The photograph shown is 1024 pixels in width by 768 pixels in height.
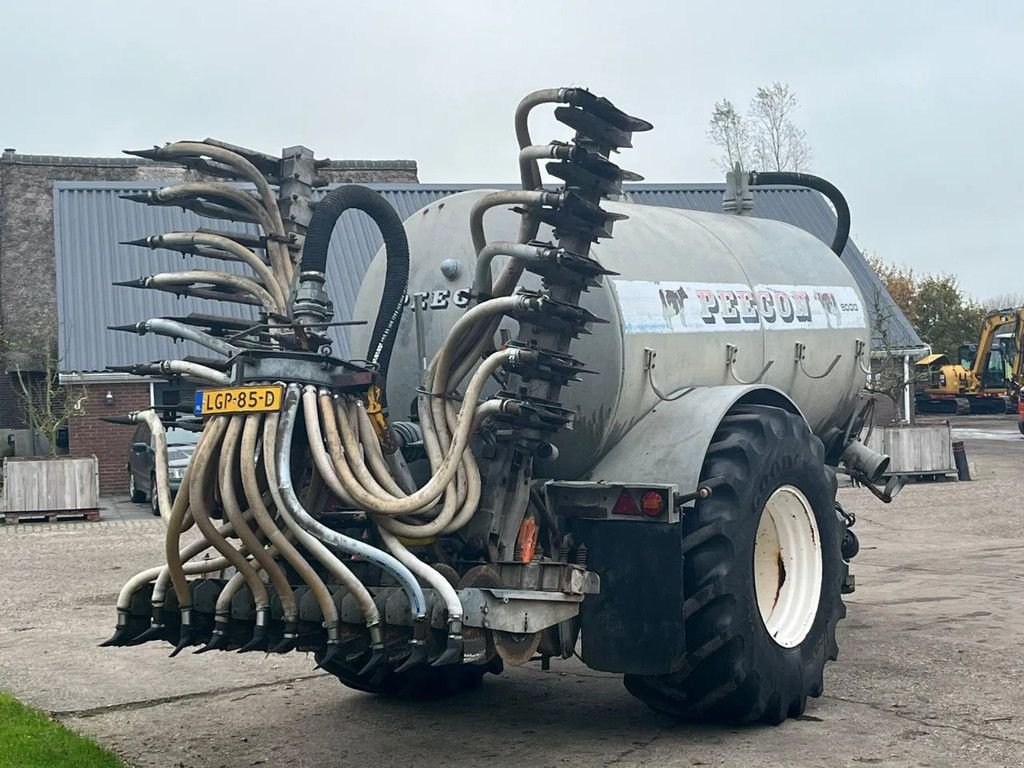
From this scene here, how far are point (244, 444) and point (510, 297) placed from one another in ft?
4.27

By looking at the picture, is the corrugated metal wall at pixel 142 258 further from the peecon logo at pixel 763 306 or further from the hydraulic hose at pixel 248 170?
the hydraulic hose at pixel 248 170

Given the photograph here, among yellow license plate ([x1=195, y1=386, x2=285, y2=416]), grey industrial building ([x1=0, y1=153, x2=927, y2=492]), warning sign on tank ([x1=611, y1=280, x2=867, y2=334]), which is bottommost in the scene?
yellow license plate ([x1=195, y1=386, x2=285, y2=416])

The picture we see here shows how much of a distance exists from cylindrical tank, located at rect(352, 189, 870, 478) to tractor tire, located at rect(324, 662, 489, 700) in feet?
4.70

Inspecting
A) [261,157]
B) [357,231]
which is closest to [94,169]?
[357,231]

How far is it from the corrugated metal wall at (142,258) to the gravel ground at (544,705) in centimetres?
1347

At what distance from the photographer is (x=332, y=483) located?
5.42m

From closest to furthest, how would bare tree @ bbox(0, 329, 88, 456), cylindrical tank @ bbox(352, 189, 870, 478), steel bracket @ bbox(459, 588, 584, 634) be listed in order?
steel bracket @ bbox(459, 588, 584, 634) < cylindrical tank @ bbox(352, 189, 870, 478) < bare tree @ bbox(0, 329, 88, 456)

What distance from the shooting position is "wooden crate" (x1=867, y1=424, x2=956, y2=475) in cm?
2216

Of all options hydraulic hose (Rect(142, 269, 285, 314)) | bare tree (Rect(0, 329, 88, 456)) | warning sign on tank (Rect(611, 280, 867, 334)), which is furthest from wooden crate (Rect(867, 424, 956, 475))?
hydraulic hose (Rect(142, 269, 285, 314))

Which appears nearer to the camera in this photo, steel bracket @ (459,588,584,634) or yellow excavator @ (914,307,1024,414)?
steel bracket @ (459,588,584,634)

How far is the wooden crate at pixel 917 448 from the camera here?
72.7 feet

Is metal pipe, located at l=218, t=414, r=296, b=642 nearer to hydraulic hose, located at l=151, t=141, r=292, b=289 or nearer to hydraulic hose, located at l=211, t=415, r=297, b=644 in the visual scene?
hydraulic hose, located at l=211, t=415, r=297, b=644

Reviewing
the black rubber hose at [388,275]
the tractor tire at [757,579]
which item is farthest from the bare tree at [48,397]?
the tractor tire at [757,579]

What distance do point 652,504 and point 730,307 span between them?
6.08ft
